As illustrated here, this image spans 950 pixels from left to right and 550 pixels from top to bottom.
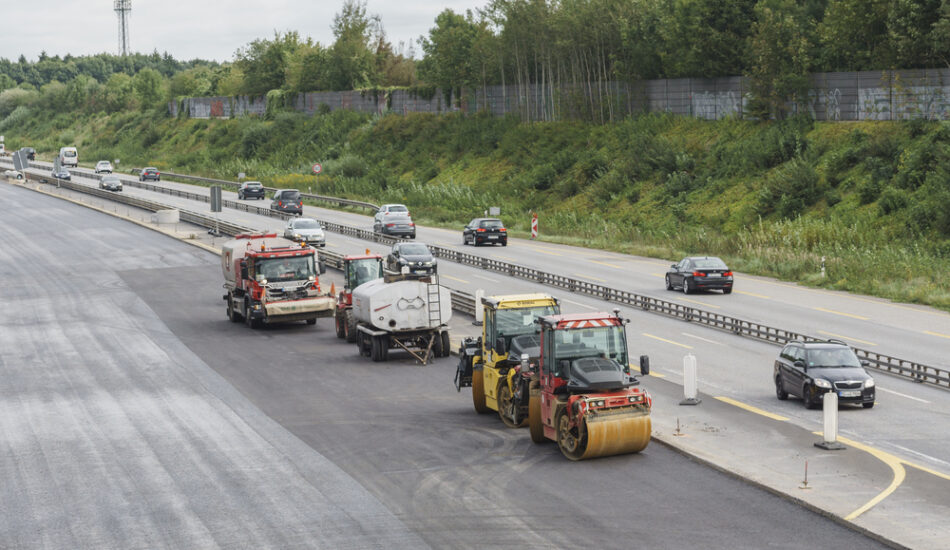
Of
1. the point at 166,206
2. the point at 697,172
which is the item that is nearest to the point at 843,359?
the point at 697,172

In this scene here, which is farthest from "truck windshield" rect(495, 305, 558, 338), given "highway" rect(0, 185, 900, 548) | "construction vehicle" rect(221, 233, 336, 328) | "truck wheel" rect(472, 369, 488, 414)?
"construction vehicle" rect(221, 233, 336, 328)

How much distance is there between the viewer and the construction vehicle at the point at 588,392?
20203 millimetres

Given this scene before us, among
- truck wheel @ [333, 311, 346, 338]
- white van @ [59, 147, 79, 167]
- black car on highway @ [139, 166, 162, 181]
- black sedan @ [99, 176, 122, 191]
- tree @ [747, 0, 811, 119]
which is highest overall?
tree @ [747, 0, 811, 119]

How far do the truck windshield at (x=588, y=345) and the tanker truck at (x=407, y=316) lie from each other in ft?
36.7

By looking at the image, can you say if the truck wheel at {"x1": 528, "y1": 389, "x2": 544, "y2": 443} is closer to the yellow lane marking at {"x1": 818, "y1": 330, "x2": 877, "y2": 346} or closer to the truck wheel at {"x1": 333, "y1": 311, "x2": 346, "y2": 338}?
the truck wheel at {"x1": 333, "y1": 311, "x2": 346, "y2": 338}

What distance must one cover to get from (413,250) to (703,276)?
1389 centimetres

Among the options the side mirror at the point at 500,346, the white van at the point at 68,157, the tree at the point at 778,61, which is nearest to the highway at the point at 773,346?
the side mirror at the point at 500,346

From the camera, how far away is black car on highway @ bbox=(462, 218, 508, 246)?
64.4 m

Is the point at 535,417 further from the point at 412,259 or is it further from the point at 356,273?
the point at 412,259

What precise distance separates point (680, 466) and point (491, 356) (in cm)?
520

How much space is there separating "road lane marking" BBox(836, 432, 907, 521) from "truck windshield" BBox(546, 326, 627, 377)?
4.89 metres

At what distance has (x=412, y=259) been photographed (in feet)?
166

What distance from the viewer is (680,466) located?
2028cm

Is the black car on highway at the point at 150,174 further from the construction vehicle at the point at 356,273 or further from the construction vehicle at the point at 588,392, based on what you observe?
the construction vehicle at the point at 588,392
